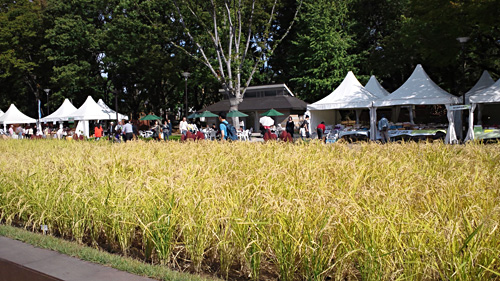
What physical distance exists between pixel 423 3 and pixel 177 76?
80.2 ft

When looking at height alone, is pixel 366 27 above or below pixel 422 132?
above

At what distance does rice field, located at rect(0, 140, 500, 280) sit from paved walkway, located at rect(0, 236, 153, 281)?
0.51 m

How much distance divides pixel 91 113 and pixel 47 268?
33.3 m

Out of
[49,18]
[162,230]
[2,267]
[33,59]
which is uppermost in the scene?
[49,18]

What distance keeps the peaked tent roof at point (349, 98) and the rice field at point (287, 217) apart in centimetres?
1690

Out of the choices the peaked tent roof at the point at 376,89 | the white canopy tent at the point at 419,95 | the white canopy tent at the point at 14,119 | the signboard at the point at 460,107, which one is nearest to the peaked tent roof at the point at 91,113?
the white canopy tent at the point at 14,119

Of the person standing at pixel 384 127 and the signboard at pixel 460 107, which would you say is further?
the person standing at pixel 384 127

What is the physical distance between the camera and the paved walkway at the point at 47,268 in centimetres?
395

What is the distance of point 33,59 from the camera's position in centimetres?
5066

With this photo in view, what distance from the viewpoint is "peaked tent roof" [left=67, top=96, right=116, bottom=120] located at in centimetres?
3519

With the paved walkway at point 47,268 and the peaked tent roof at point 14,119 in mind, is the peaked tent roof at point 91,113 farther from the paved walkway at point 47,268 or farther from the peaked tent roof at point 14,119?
the paved walkway at point 47,268

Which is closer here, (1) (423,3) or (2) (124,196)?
(2) (124,196)

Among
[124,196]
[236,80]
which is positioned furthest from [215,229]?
[236,80]

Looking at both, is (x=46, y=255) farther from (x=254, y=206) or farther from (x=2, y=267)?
(x=254, y=206)
